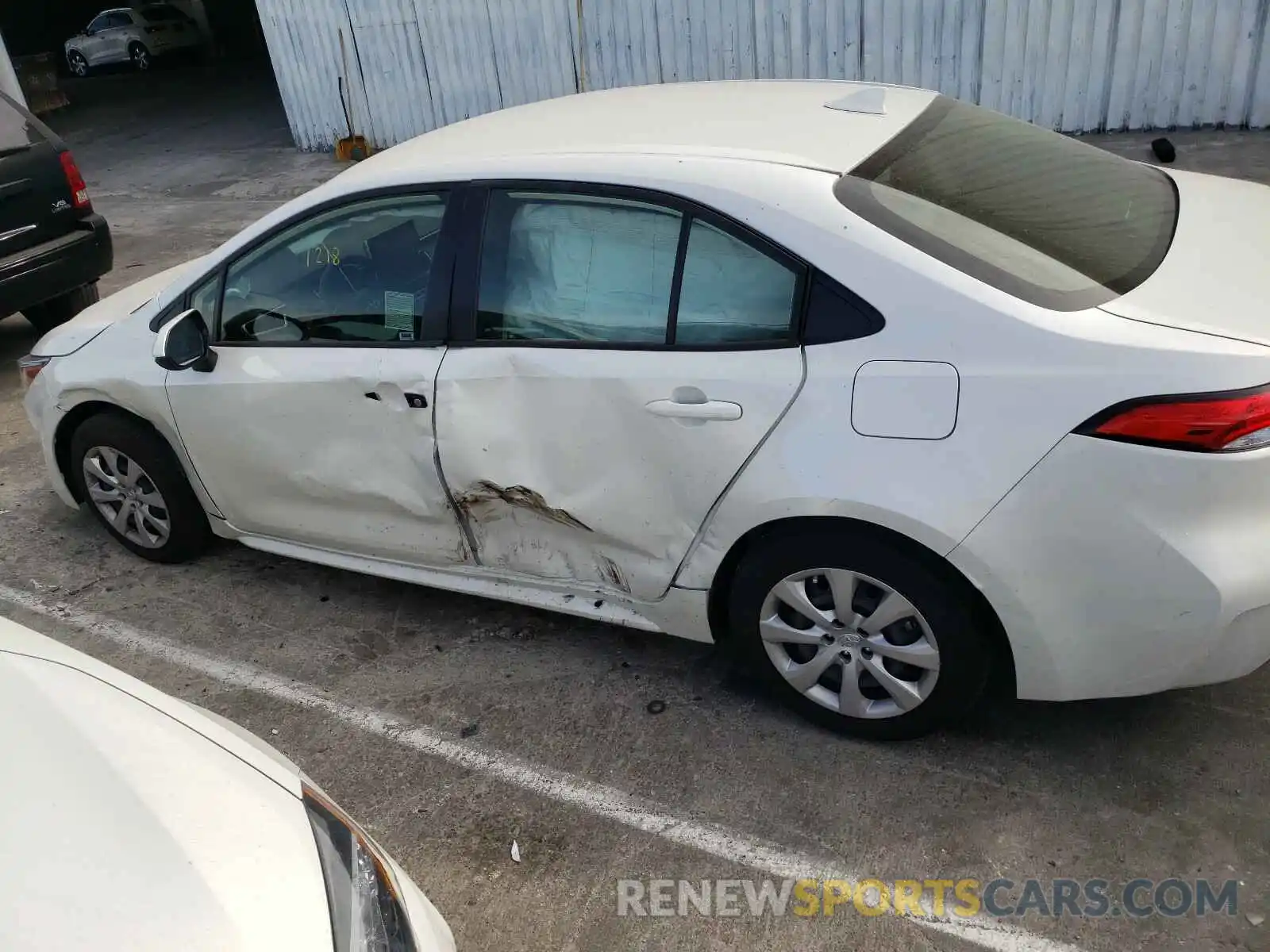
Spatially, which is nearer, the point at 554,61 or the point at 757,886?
the point at 757,886

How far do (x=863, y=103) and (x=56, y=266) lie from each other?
5146mm

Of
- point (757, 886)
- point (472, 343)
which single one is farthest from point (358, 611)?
point (757, 886)

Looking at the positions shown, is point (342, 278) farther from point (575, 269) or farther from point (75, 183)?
point (75, 183)

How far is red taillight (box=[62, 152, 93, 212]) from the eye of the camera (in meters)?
6.35

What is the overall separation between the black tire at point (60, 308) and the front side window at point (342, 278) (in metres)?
4.17

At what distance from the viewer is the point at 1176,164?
7.02m

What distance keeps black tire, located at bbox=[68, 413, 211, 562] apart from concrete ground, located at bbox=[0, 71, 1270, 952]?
12 centimetres

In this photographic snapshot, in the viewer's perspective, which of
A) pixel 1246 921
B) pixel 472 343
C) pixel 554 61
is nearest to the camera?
pixel 1246 921

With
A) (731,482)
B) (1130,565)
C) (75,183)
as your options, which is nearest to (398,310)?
(731,482)

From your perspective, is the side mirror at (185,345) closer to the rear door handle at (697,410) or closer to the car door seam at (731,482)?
the rear door handle at (697,410)

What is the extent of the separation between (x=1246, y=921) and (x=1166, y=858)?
21 cm

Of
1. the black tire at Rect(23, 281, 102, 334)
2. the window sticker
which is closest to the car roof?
the window sticker

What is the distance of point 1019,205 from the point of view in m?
2.80

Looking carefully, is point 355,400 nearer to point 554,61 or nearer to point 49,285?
point 49,285
